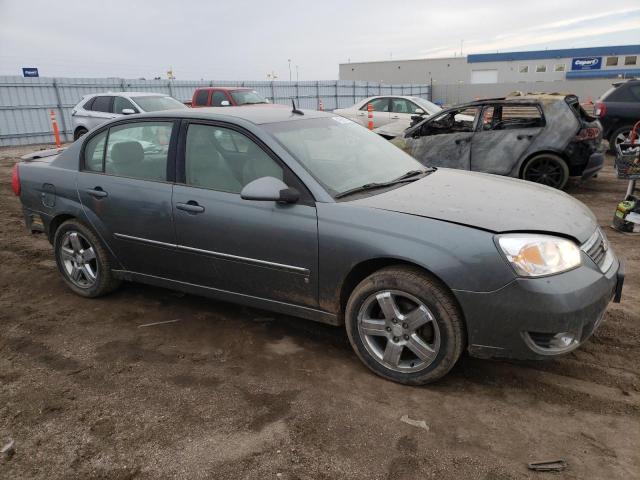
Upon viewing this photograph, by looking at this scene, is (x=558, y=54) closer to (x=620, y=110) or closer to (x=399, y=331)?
(x=620, y=110)

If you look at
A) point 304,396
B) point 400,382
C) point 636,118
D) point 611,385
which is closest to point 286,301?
point 304,396

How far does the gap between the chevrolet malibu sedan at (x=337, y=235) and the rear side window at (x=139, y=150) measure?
0.04 ft

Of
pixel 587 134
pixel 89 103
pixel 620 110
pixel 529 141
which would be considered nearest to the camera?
pixel 587 134

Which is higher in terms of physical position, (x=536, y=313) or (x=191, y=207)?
(x=191, y=207)

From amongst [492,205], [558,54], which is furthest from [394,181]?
[558,54]

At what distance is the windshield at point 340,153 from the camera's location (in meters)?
3.41

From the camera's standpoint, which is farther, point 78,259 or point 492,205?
point 78,259

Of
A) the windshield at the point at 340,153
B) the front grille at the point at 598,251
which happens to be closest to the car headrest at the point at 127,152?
the windshield at the point at 340,153

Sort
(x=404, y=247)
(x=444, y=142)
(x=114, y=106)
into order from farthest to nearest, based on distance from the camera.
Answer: (x=114, y=106) < (x=444, y=142) < (x=404, y=247)

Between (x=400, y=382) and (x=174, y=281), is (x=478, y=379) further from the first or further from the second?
(x=174, y=281)

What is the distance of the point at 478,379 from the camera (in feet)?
10.3

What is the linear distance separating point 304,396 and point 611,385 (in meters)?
1.87

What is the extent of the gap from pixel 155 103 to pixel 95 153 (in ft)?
29.9

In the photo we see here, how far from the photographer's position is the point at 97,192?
164 inches
